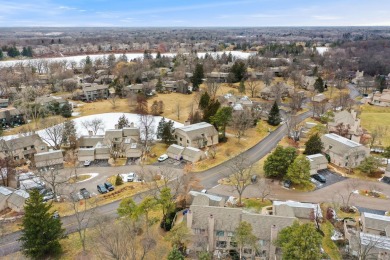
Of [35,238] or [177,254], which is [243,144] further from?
[35,238]

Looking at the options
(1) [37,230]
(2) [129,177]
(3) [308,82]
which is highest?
(3) [308,82]

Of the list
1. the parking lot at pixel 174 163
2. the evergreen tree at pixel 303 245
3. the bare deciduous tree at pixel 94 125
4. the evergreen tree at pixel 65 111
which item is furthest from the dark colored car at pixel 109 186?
the evergreen tree at pixel 65 111

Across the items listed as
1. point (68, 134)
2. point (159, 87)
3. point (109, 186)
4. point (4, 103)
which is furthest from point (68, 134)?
point (159, 87)

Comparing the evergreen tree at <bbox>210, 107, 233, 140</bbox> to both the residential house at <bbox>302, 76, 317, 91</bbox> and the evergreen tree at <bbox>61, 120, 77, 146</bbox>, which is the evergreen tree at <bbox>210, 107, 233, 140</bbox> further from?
the residential house at <bbox>302, 76, 317, 91</bbox>

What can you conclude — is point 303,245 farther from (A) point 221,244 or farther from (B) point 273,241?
(A) point 221,244

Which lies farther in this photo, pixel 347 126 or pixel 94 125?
pixel 94 125

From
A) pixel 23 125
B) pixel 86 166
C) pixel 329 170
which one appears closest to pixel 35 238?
pixel 86 166

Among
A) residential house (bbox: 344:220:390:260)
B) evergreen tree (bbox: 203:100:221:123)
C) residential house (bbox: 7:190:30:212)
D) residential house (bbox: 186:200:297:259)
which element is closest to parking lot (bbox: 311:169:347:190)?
residential house (bbox: 344:220:390:260)
